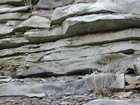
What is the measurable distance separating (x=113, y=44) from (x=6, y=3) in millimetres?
3680

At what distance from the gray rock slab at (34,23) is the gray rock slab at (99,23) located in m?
0.85

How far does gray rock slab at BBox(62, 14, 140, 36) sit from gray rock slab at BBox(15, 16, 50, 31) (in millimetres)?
A: 849

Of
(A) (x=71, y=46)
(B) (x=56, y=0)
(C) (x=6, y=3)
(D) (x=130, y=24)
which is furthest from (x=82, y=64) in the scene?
(C) (x=6, y=3)

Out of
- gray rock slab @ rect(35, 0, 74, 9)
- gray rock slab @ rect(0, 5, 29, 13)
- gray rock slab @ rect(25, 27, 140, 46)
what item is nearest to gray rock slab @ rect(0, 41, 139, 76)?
gray rock slab @ rect(25, 27, 140, 46)

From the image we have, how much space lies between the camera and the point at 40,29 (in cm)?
609

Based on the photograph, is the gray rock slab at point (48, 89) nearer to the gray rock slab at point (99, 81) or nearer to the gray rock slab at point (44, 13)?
the gray rock slab at point (99, 81)

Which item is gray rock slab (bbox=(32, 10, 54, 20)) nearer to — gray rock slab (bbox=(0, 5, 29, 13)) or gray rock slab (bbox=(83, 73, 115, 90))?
gray rock slab (bbox=(0, 5, 29, 13))

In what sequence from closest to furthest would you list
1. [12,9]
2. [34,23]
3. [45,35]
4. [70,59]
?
[70,59], [45,35], [34,23], [12,9]

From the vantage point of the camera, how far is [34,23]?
6.23 m

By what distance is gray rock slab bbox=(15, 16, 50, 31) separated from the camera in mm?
6148

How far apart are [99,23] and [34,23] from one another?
191cm

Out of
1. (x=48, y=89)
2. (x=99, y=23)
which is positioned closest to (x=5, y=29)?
(x=99, y=23)

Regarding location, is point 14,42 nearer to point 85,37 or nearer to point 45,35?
point 45,35

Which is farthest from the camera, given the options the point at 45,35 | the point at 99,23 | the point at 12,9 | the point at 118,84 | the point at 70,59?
the point at 12,9
